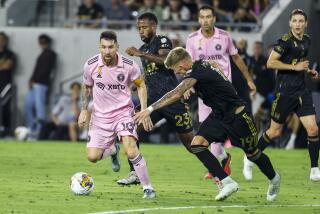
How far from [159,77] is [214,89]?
303 centimetres

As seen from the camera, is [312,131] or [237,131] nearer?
[237,131]

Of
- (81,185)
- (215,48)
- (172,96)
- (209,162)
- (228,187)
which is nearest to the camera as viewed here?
(172,96)

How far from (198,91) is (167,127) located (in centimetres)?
1345

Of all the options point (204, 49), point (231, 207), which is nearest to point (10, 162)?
point (204, 49)

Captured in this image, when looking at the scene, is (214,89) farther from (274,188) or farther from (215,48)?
(215,48)

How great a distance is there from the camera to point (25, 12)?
31109mm

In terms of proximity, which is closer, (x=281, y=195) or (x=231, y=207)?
(x=231, y=207)

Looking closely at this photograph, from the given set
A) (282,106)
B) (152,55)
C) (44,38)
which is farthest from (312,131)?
(44,38)

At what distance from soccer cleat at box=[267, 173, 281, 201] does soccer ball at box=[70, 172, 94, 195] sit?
7.57 feet

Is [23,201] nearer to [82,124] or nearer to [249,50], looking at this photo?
[82,124]

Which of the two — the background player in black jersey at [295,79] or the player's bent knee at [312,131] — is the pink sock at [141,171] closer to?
the background player in black jersey at [295,79]

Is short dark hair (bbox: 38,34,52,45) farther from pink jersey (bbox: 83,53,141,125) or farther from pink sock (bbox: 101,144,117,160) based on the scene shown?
pink jersey (bbox: 83,53,141,125)

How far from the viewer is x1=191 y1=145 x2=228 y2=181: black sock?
45.2ft

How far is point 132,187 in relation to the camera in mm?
15672
